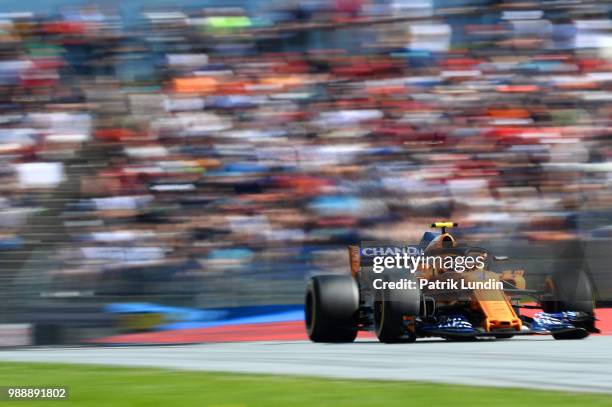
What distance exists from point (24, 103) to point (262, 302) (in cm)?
445

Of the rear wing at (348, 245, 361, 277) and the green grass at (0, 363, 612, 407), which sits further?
the rear wing at (348, 245, 361, 277)

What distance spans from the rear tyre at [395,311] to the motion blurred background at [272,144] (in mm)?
1951

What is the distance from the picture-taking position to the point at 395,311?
8.68 m

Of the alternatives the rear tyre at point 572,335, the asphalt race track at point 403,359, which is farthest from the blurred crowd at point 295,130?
the asphalt race track at point 403,359

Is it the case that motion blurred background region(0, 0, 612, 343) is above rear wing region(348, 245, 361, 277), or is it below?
above

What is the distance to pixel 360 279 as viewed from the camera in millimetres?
9453

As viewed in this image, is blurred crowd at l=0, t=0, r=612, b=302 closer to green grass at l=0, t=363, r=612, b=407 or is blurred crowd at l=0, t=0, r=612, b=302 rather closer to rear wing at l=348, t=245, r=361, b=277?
rear wing at l=348, t=245, r=361, b=277

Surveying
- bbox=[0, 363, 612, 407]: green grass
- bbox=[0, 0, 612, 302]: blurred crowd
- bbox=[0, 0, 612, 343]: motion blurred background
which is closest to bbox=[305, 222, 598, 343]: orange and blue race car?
bbox=[0, 0, 612, 343]: motion blurred background

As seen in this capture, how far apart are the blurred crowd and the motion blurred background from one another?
0.08 ft

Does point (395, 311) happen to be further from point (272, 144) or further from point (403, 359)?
point (272, 144)

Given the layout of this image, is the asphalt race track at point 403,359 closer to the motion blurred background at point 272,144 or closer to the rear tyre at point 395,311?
the rear tyre at point 395,311

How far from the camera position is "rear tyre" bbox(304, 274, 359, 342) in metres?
9.24

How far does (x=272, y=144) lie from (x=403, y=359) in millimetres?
6054

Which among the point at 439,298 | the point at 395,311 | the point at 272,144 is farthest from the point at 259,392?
the point at 272,144
